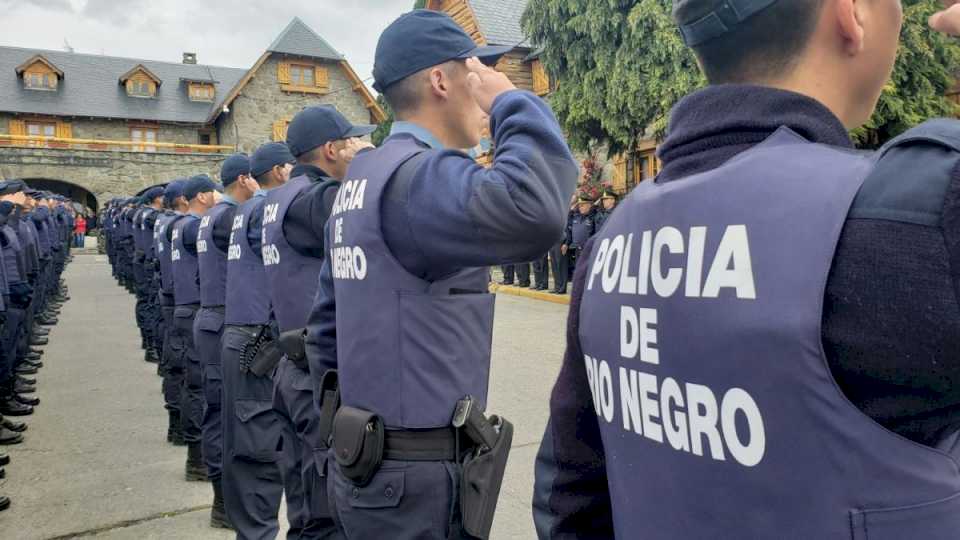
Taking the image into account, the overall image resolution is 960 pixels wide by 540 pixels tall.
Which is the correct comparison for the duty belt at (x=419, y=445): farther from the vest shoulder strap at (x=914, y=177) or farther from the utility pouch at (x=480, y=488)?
the vest shoulder strap at (x=914, y=177)

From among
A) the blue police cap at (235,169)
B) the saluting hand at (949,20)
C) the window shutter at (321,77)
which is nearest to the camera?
the saluting hand at (949,20)

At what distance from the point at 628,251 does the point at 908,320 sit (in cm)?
41

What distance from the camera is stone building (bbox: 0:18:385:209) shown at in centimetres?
3241

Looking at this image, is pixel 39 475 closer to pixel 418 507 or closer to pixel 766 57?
pixel 418 507

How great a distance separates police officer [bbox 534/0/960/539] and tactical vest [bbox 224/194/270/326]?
3181mm

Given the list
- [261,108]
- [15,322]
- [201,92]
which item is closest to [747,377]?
[15,322]

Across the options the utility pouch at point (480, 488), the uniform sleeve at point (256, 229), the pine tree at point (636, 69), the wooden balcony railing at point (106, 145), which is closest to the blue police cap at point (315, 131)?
the uniform sleeve at point (256, 229)

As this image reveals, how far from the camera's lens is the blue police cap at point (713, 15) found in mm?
1000

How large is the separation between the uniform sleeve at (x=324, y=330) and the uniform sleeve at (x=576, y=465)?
137 cm

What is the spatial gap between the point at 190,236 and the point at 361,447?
4.49 meters

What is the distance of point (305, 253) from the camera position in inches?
129

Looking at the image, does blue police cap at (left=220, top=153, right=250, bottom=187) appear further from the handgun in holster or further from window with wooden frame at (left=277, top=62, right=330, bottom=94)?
window with wooden frame at (left=277, top=62, right=330, bottom=94)

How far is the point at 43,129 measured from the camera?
115 ft

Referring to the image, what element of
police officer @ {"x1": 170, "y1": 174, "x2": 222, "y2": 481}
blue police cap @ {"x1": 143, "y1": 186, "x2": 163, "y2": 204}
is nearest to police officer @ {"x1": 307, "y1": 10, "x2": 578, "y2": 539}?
police officer @ {"x1": 170, "y1": 174, "x2": 222, "y2": 481}
